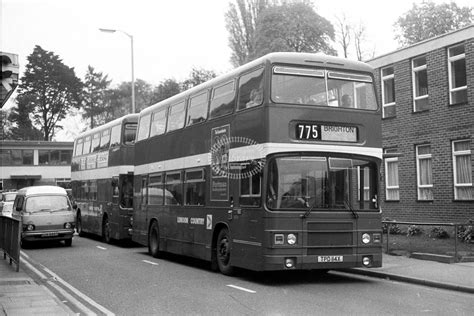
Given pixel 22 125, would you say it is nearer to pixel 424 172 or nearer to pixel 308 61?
pixel 424 172

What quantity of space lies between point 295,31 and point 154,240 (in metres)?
37.6

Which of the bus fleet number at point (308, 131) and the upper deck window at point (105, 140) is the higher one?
the upper deck window at point (105, 140)

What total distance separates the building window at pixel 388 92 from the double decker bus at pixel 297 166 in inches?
419

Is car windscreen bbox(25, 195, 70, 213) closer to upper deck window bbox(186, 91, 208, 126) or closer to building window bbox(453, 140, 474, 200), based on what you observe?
upper deck window bbox(186, 91, 208, 126)

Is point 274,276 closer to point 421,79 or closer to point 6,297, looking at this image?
point 6,297

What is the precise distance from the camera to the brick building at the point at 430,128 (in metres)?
19.3

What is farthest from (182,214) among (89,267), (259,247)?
(259,247)

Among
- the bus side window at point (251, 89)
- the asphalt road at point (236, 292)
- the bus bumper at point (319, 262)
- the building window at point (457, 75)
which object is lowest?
the asphalt road at point (236, 292)

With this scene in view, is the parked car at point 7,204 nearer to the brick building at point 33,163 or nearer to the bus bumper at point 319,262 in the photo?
the bus bumper at point 319,262

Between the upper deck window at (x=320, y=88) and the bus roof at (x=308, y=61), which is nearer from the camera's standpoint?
the upper deck window at (x=320, y=88)

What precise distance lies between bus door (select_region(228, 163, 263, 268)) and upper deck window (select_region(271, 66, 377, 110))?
5.16 feet

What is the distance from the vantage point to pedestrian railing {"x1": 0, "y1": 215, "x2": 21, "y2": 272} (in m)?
13.5

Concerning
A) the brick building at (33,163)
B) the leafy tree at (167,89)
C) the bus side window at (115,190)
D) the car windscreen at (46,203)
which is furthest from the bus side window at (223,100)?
the brick building at (33,163)

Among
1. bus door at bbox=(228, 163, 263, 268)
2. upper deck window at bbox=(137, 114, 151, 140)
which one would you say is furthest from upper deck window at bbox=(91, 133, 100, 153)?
bus door at bbox=(228, 163, 263, 268)
